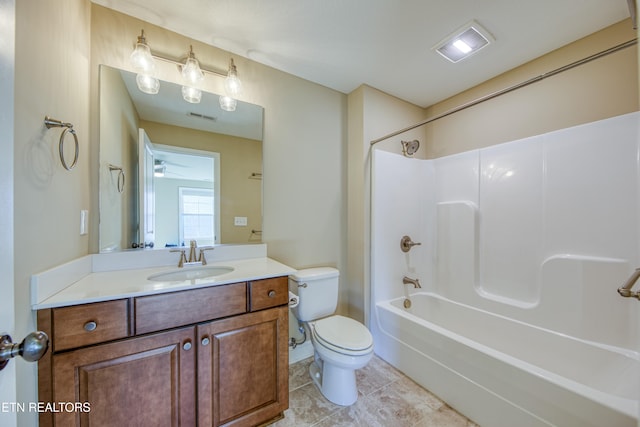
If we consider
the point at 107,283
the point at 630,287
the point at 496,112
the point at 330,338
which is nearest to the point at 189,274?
the point at 107,283

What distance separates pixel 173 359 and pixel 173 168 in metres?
1.15

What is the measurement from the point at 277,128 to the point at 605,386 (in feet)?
8.73

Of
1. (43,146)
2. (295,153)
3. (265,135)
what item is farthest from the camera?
(295,153)

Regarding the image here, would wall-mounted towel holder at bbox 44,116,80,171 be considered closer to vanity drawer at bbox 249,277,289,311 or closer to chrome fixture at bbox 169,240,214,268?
chrome fixture at bbox 169,240,214,268

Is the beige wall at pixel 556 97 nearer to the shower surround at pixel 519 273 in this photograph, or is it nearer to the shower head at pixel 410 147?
the shower surround at pixel 519 273

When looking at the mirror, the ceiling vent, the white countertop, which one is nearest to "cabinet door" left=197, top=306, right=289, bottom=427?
the white countertop

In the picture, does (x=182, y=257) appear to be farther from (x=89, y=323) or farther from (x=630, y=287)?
(x=630, y=287)

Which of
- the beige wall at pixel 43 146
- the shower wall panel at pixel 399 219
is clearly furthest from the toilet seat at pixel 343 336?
the beige wall at pixel 43 146

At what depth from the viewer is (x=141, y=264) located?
1481 mm

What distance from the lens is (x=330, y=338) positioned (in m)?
1.56

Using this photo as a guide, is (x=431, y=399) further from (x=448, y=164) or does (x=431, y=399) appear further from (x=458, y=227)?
(x=448, y=164)

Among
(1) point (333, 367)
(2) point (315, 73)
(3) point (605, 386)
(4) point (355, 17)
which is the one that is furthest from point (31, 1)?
(3) point (605, 386)

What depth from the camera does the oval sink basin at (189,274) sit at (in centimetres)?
140

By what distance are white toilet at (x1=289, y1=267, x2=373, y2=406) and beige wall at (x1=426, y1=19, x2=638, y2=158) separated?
1.88m
